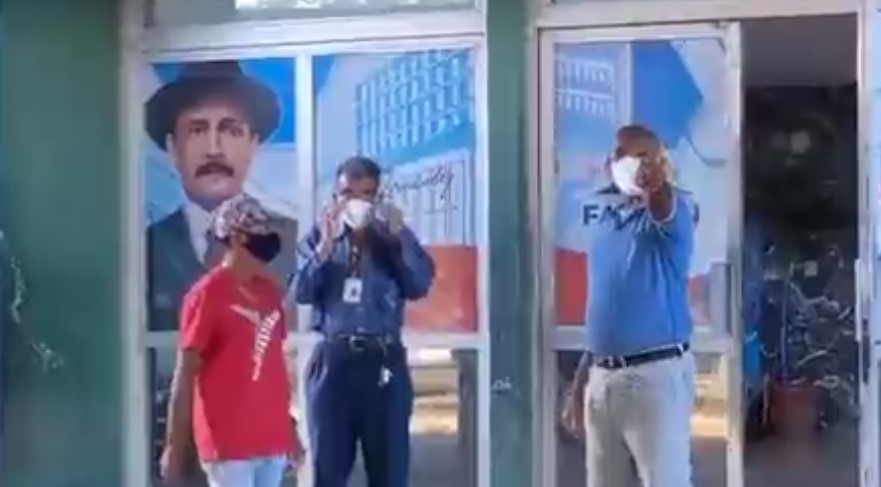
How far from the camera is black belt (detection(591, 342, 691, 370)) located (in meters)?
6.85

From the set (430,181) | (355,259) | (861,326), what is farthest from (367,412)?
Answer: (861,326)

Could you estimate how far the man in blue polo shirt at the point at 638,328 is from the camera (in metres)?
6.85

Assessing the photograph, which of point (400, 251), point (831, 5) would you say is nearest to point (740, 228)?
point (831, 5)

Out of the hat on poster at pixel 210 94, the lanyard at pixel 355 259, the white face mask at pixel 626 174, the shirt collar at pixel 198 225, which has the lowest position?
the lanyard at pixel 355 259

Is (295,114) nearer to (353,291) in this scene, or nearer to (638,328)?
(353,291)

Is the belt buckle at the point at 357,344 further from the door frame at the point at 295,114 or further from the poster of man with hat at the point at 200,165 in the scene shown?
the poster of man with hat at the point at 200,165

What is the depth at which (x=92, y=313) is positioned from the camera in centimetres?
748

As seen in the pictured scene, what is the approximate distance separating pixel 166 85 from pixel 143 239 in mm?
644

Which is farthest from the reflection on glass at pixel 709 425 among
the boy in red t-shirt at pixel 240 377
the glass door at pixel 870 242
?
the boy in red t-shirt at pixel 240 377

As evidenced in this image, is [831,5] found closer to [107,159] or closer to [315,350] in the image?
[315,350]

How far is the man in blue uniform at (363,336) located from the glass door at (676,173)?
56 cm

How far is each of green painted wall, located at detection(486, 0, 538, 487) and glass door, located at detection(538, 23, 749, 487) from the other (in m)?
0.08

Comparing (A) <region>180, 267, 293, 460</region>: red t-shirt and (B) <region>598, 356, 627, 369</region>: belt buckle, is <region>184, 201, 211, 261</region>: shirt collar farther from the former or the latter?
(B) <region>598, 356, 627, 369</region>: belt buckle

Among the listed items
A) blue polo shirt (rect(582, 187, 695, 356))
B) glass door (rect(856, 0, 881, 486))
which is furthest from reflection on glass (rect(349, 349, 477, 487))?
glass door (rect(856, 0, 881, 486))
